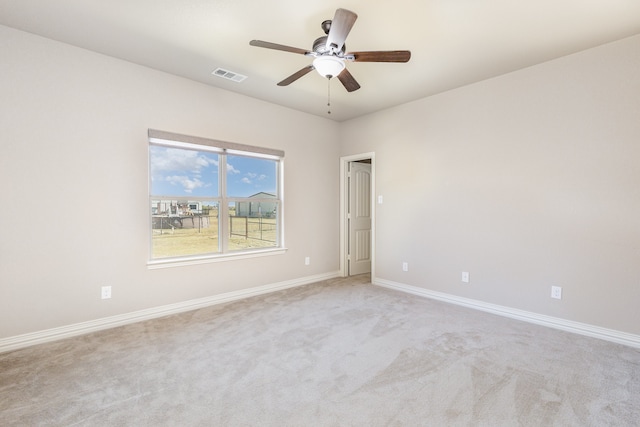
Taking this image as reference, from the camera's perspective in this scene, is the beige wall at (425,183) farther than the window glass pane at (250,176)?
No

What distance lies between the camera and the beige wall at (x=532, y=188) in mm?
2674

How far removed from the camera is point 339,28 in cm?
193

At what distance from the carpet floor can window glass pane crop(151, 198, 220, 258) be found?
2.67 ft

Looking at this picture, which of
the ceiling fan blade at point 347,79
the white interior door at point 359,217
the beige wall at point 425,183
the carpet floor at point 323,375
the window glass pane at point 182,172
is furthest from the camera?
the white interior door at point 359,217

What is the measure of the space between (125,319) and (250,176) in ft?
7.25

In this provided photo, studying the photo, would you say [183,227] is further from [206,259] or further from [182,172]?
[182,172]

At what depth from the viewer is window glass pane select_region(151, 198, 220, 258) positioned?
3375 millimetres

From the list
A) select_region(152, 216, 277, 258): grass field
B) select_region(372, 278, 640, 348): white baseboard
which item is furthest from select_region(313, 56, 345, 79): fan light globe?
select_region(372, 278, 640, 348): white baseboard

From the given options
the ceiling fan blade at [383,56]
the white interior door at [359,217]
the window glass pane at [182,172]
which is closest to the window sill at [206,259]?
the window glass pane at [182,172]

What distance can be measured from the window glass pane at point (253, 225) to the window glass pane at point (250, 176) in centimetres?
15

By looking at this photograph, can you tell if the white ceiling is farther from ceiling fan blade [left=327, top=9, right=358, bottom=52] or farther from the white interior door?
the white interior door

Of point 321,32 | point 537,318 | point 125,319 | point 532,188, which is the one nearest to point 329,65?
point 321,32

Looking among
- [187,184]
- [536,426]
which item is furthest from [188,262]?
[536,426]

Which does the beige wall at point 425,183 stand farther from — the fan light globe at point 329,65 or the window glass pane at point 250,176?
the fan light globe at point 329,65
